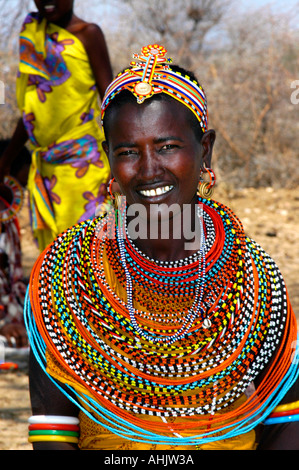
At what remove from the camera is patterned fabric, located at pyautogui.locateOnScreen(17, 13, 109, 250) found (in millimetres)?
4062

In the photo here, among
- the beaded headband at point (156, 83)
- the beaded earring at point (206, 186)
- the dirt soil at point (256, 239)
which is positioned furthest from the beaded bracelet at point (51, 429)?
the dirt soil at point (256, 239)

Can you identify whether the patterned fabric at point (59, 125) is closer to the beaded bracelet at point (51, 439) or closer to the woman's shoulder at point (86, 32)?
the woman's shoulder at point (86, 32)

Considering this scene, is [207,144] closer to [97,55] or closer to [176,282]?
[176,282]

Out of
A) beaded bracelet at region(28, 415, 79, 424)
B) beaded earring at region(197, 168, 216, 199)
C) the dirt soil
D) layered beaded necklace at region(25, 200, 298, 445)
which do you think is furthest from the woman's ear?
the dirt soil

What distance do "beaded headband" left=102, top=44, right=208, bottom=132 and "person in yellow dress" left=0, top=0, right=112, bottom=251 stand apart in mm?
2157

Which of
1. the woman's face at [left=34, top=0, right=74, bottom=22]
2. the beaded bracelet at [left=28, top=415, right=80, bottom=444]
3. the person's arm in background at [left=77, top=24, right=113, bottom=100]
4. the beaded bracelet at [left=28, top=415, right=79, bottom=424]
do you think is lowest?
the beaded bracelet at [left=28, top=415, right=80, bottom=444]

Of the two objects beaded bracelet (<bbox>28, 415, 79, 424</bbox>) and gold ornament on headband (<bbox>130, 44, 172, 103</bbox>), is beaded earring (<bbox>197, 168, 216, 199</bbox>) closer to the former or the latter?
gold ornament on headband (<bbox>130, 44, 172, 103</bbox>)

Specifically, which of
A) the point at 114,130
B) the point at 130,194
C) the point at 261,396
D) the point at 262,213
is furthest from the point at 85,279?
the point at 262,213

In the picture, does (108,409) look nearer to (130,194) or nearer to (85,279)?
(85,279)

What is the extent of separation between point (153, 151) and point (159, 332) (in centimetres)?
54

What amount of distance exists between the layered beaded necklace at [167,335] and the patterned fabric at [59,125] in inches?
84.8

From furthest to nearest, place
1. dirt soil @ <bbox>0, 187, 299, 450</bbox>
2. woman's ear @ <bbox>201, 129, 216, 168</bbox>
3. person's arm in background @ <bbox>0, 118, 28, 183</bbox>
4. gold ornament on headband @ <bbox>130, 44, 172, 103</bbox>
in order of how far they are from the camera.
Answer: person's arm in background @ <bbox>0, 118, 28, 183</bbox> < dirt soil @ <bbox>0, 187, 299, 450</bbox> < woman's ear @ <bbox>201, 129, 216, 168</bbox> < gold ornament on headband @ <bbox>130, 44, 172, 103</bbox>

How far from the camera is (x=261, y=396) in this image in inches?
75.4

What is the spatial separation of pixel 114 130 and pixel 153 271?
0.45 meters
